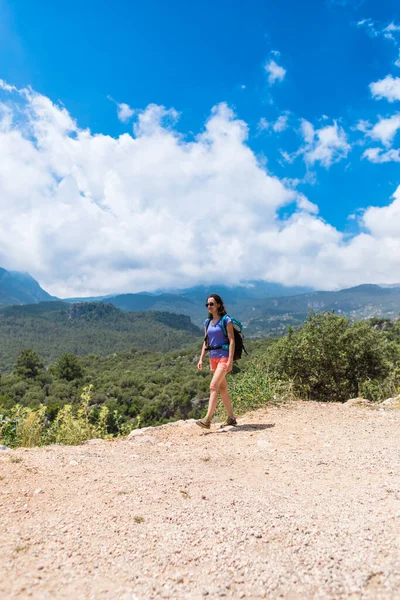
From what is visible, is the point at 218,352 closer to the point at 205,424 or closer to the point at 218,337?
the point at 218,337

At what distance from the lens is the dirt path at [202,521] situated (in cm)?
238


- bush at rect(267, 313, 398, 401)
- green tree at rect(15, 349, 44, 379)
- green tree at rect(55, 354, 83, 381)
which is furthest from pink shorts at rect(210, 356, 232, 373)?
green tree at rect(55, 354, 83, 381)

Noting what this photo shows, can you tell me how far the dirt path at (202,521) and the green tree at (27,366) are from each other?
6613 cm

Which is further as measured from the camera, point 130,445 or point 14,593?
point 130,445

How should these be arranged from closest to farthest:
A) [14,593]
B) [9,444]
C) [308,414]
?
[14,593], [9,444], [308,414]

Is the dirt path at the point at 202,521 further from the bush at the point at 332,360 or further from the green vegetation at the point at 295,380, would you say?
the bush at the point at 332,360

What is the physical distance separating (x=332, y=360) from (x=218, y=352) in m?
5.63

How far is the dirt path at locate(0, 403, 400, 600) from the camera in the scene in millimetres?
2385

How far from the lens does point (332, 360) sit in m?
10.8

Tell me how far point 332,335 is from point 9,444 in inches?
361

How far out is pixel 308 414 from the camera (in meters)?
7.79

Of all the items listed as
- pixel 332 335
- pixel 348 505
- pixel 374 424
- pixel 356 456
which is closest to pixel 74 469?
pixel 348 505

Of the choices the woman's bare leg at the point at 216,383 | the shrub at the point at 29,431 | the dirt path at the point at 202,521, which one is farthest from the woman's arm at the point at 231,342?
the shrub at the point at 29,431

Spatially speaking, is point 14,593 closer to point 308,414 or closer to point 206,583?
point 206,583
